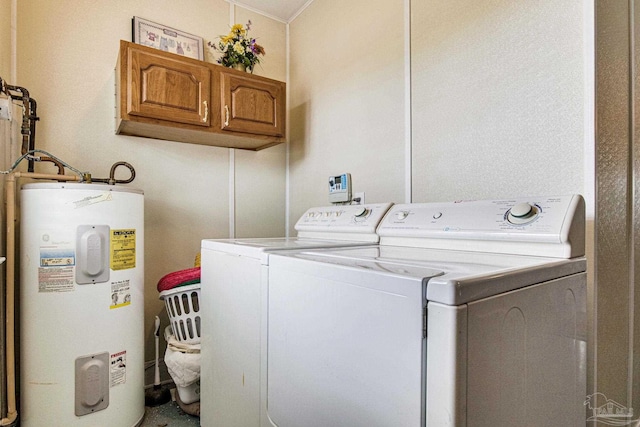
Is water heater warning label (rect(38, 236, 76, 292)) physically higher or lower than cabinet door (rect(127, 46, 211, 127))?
lower

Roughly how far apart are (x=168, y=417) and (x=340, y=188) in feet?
5.59

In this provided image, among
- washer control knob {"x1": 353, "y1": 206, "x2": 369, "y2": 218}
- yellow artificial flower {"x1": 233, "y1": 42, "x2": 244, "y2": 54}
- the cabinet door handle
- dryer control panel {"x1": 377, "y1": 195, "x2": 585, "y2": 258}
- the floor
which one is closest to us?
dryer control panel {"x1": 377, "y1": 195, "x2": 585, "y2": 258}

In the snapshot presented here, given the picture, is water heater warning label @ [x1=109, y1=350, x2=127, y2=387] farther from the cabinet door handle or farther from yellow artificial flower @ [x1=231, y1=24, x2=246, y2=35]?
yellow artificial flower @ [x1=231, y1=24, x2=246, y2=35]

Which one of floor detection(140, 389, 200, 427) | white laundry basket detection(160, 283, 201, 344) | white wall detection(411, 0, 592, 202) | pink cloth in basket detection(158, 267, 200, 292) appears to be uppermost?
white wall detection(411, 0, 592, 202)

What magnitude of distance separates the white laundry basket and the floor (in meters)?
0.43

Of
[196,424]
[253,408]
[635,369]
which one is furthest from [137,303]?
[635,369]

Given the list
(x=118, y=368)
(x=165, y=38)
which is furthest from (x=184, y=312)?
(x=165, y=38)

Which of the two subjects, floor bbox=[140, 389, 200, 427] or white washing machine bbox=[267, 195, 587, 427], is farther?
floor bbox=[140, 389, 200, 427]

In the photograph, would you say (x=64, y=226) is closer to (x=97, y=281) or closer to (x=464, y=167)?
(x=97, y=281)

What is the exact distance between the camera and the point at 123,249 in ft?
5.41

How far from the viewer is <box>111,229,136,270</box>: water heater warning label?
1.61 metres

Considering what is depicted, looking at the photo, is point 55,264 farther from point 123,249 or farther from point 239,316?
point 239,316

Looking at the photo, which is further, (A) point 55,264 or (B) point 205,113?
(B) point 205,113

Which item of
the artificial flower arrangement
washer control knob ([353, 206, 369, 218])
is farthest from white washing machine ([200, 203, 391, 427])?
the artificial flower arrangement
